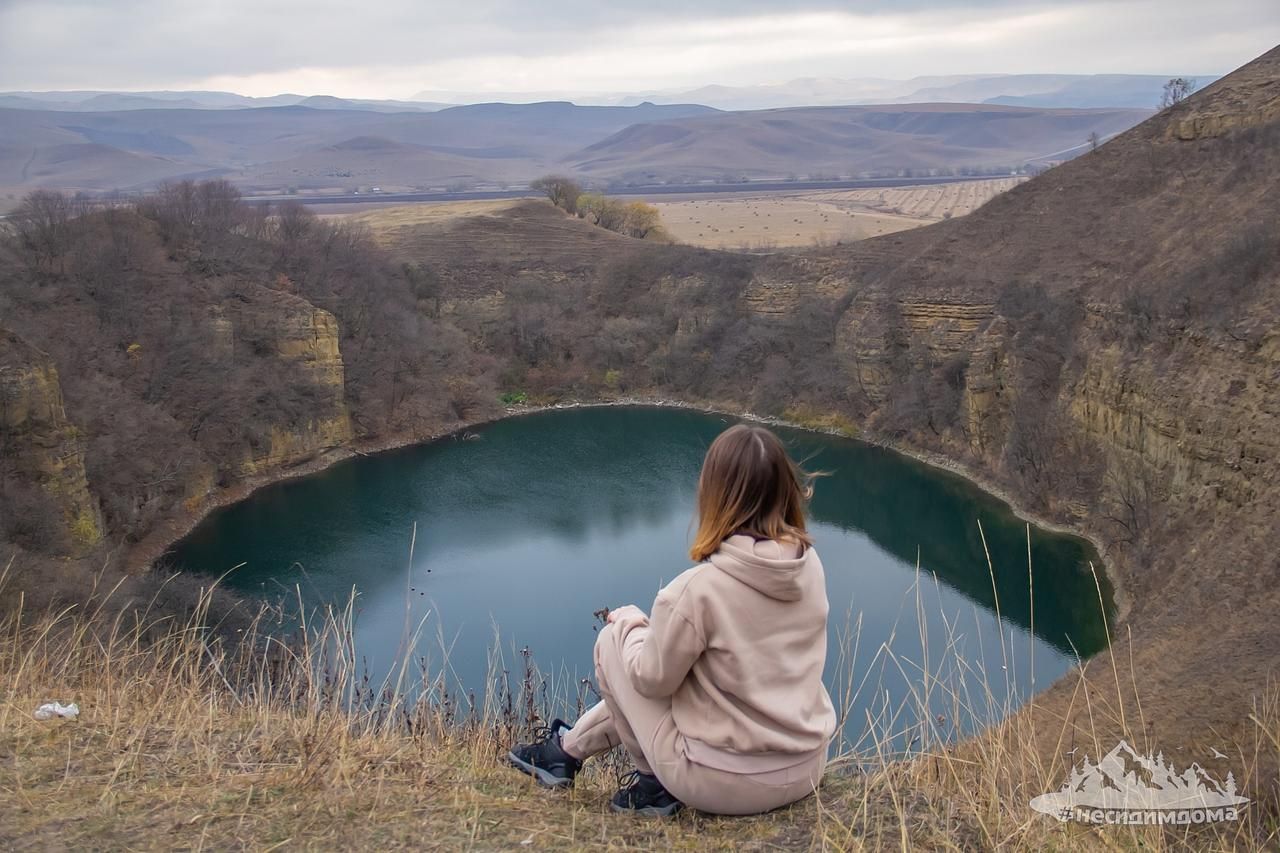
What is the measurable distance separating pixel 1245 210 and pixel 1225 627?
13217 mm

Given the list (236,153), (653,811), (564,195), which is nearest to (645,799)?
(653,811)

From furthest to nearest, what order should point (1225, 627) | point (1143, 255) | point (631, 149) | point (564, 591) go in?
1. point (631, 149)
2. point (1143, 255)
3. point (564, 591)
4. point (1225, 627)

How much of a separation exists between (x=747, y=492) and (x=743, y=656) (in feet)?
1.50

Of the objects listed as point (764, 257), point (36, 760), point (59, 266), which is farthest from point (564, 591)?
point (764, 257)

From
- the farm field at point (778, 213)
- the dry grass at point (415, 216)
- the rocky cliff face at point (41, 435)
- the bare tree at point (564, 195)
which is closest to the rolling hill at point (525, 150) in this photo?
the farm field at point (778, 213)

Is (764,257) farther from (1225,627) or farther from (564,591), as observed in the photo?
(1225,627)

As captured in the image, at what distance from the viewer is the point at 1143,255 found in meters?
23.2

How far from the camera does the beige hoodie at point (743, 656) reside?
2.72m

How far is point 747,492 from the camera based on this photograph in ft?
9.08

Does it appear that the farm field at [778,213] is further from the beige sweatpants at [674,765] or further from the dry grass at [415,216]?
the beige sweatpants at [674,765]

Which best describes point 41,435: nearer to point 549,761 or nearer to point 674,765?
point 549,761

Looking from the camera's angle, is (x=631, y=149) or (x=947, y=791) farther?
(x=631, y=149)

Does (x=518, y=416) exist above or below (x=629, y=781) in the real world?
below

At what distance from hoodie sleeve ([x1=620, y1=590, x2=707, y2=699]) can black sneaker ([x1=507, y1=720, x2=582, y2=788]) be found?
1.90 ft
